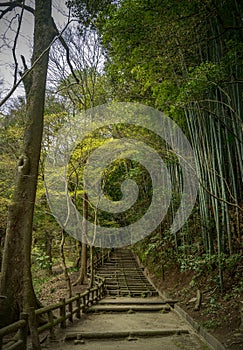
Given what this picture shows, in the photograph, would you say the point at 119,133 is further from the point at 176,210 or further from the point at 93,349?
the point at 93,349

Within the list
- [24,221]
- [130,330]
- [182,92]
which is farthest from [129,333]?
[182,92]

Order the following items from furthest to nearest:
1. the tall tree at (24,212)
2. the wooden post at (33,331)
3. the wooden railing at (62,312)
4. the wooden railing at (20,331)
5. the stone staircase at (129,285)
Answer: the stone staircase at (129,285)
the tall tree at (24,212)
the wooden railing at (62,312)
the wooden post at (33,331)
the wooden railing at (20,331)

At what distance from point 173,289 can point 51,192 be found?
4797 millimetres

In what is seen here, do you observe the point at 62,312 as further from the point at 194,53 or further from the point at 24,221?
the point at 194,53

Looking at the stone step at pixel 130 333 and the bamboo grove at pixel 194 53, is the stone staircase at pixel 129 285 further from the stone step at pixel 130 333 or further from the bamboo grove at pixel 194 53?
the stone step at pixel 130 333

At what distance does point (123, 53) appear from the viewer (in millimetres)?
4895

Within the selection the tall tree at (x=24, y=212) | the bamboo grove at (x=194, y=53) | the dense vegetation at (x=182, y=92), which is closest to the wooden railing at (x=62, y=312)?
the tall tree at (x=24, y=212)

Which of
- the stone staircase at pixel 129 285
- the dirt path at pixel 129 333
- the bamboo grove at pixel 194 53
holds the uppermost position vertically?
the bamboo grove at pixel 194 53

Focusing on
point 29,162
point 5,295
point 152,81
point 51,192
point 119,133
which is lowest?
point 5,295

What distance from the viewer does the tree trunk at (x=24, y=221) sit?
421 cm

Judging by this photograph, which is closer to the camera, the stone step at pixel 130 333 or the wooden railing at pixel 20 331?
the wooden railing at pixel 20 331

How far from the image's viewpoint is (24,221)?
14.5ft

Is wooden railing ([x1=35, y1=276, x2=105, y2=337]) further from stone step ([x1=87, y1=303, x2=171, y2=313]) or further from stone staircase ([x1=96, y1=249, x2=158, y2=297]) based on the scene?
stone staircase ([x1=96, y1=249, x2=158, y2=297])

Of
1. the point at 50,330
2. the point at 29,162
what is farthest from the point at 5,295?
the point at 29,162
